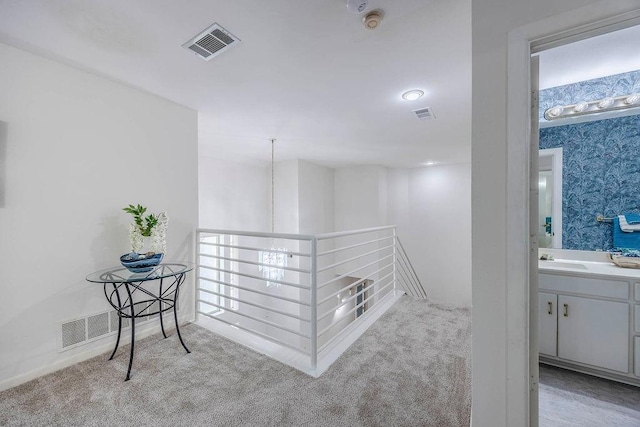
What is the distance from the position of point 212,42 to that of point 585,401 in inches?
137

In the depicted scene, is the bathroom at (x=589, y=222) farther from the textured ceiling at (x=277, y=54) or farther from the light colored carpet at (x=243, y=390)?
the light colored carpet at (x=243, y=390)

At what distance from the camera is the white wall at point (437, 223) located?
18.8 feet

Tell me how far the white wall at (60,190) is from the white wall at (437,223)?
5300mm

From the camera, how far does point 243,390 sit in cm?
173

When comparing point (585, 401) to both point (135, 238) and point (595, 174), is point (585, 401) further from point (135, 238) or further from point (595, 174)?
point (135, 238)

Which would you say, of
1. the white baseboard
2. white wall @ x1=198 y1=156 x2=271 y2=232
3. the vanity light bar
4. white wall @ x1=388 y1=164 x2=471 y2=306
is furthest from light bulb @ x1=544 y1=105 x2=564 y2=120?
white wall @ x1=198 y1=156 x2=271 y2=232

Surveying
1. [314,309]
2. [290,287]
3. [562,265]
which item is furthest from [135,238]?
[290,287]

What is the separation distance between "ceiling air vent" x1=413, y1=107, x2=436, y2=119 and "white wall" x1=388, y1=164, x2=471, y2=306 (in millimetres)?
3391

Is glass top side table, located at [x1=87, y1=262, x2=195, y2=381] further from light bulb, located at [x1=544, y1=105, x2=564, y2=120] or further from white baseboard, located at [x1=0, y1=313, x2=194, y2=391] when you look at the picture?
light bulb, located at [x1=544, y1=105, x2=564, y2=120]

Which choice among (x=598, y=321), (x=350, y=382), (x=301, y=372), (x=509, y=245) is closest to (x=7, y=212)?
(x=301, y=372)

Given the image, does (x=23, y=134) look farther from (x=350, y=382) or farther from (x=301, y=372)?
(x=350, y=382)

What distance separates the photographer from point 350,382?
1.84 m

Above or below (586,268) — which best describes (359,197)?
above

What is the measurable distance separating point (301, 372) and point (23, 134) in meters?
2.54
